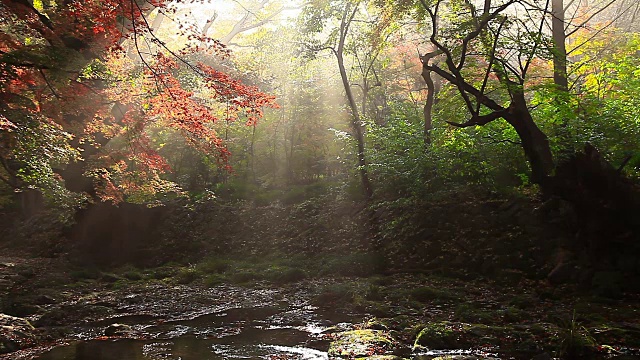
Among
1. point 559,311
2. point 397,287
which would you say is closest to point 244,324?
point 397,287

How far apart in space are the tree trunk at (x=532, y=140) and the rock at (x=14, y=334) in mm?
10715

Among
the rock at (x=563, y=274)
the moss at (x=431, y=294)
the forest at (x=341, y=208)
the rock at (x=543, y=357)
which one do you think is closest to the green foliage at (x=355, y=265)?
the forest at (x=341, y=208)

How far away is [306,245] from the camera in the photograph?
51.5 feet

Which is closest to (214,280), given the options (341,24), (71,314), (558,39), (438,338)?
(71,314)

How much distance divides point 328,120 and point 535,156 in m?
11.9

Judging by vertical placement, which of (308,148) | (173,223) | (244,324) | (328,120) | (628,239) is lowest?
(244,324)

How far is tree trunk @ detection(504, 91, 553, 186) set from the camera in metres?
9.84

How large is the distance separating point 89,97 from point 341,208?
955 cm

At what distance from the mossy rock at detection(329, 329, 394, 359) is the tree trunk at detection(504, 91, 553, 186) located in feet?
19.0

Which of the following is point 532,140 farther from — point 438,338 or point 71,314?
point 71,314

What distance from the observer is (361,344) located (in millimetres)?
6418

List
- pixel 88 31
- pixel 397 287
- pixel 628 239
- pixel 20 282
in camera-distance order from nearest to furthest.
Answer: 1. pixel 628 239
2. pixel 88 31
3. pixel 397 287
4. pixel 20 282

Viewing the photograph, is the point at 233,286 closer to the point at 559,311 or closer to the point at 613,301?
the point at 559,311

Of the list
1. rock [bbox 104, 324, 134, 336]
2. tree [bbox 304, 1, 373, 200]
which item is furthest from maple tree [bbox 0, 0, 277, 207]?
tree [bbox 304, 1, 373, 200]
